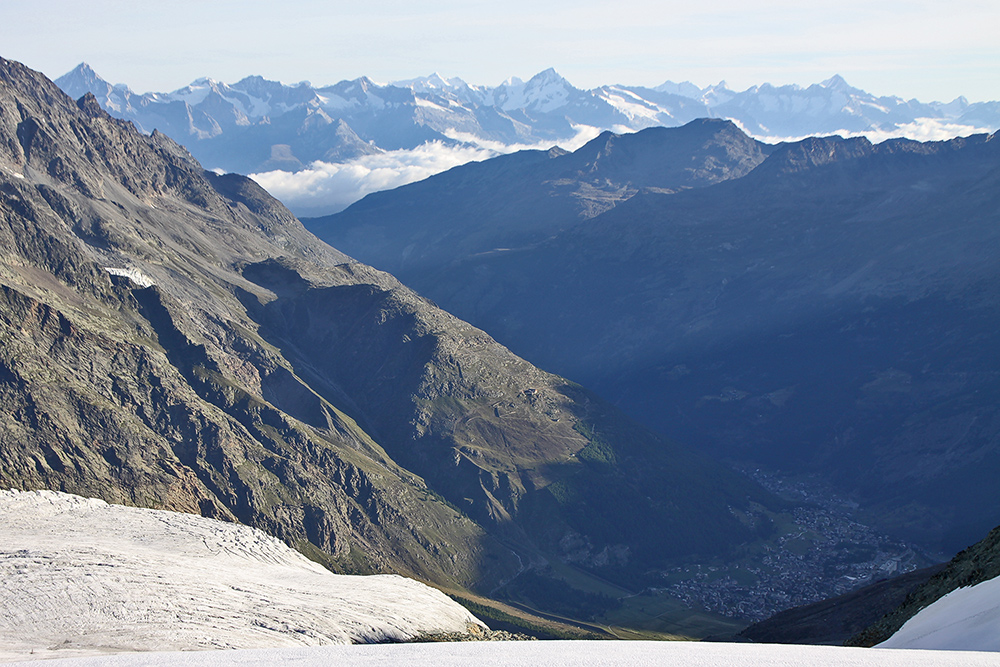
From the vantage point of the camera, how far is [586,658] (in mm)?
50625

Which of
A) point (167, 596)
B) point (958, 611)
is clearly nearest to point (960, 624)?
point (958, 611)

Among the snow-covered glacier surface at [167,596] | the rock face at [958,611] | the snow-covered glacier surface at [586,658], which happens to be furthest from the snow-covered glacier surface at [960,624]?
the snow-covered glacier surface at [167,596]

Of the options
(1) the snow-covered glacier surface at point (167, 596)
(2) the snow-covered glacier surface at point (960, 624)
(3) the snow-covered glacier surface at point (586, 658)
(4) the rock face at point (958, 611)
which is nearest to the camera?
(3) the snow-covered glacier surface at point (586, 658)

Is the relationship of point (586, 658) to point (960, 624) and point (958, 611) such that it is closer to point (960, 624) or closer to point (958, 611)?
point (960, 624)

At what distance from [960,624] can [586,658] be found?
3166 centimetres

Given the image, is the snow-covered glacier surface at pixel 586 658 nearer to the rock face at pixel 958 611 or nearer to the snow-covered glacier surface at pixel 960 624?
the snow-covered glacier surface at pixel 960 624

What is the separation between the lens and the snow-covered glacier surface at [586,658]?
47719 mm

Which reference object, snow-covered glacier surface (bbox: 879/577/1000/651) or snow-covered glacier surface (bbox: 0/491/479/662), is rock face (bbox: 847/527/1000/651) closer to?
snow-covered glacier surface (bbox: 879/577/1000/651)

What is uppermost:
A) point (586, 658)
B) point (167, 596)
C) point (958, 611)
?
point (586, 658)

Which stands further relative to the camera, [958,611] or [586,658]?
[958,611]

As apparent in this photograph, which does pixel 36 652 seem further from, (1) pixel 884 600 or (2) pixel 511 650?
(1) pixel 884 600

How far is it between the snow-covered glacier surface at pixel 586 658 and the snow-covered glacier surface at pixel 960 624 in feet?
26.0

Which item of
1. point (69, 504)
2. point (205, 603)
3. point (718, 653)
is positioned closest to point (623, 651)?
point (718, 653)

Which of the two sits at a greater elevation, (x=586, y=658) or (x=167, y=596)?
(x=586, y=658)
